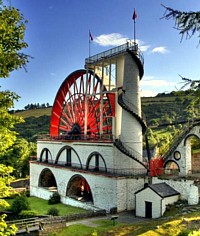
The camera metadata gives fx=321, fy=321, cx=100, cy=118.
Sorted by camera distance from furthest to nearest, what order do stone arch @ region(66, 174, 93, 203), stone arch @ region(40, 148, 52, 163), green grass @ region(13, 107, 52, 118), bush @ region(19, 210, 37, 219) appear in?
green grass @ region(13, 107, 52, 118) → stone arch @ region(40, 148, 52, 163) → stone arch @ region(66, 174, 93, 203) → bush @ region(19, 210, 37, 219)

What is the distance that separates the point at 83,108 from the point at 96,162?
8.61m

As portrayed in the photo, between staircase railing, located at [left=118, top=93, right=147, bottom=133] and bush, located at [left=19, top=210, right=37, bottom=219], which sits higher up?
staircase railing, located at [left=118, top=93, right=147, bottom=133]

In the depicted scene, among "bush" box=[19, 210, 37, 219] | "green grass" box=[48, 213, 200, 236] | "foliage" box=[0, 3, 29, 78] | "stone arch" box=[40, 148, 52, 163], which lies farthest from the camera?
"stone arch" box=[40, 148, 52, 163]

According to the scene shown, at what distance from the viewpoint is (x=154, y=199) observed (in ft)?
59.9

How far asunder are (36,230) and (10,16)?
11122mm

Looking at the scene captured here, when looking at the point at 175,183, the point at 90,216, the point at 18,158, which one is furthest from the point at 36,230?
the point at 18,158

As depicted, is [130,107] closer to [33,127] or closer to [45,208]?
[45,208]

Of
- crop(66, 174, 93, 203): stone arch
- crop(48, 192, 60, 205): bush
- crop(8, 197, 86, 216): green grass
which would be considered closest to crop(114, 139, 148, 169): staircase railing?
crop(66, 174, 93, 203): stone arch

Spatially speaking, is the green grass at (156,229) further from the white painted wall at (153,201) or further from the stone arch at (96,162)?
the stone arch at (96,162)

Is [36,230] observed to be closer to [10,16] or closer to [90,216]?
[90,216]

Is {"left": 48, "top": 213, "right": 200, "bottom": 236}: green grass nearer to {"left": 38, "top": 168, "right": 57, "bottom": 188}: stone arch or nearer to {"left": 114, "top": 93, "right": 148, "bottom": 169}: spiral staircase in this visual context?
{"left": 114, "top": 93, "right": 148, "bottom": 169}: spiral staircase

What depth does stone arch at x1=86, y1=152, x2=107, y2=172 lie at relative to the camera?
917 inches

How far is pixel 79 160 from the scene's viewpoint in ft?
85.9

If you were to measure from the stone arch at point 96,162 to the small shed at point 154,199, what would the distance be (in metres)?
4.51
